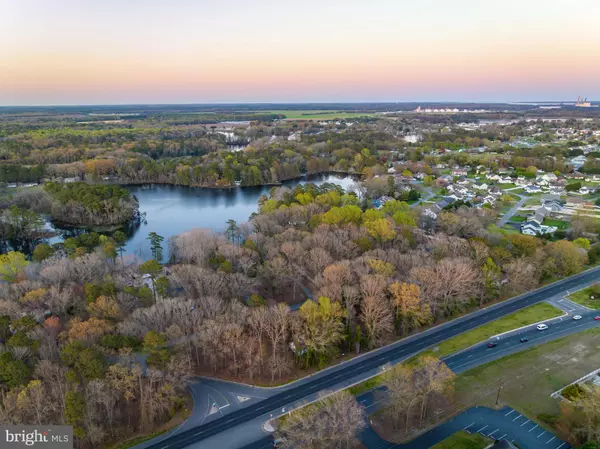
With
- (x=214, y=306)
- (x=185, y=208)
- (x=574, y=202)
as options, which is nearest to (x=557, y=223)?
(x=574, y=202)

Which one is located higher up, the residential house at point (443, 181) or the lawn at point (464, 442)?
the residential house at point (443, 181)

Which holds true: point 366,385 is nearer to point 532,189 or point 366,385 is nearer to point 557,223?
point 557,223

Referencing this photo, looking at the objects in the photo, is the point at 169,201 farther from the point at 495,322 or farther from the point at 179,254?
the point at 495,322

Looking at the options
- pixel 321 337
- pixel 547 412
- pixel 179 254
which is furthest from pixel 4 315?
pixel 547 412

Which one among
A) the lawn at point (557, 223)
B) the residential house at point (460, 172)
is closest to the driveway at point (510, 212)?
the lawn at point (557, 223)

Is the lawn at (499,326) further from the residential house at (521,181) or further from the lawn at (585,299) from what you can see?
the residential house at (521,181)
